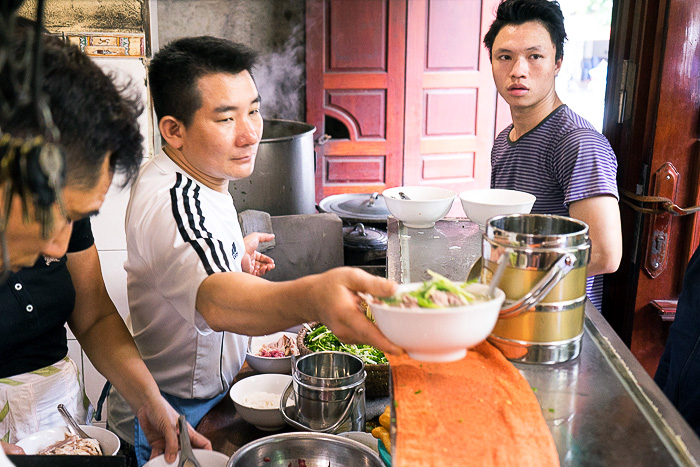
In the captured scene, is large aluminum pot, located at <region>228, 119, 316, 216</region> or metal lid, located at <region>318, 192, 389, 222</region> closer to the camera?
large aluminum pot, located at <region>228, 119, 316, 216</region>

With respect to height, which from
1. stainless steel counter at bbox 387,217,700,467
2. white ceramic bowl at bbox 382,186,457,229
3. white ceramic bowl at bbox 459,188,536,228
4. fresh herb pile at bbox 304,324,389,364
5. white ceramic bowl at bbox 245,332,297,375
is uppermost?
white ceramic bowl at bbox 459,188,536,228

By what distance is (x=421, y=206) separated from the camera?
2197 millimetres

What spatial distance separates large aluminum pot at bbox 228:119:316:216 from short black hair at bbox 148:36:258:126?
1665mm

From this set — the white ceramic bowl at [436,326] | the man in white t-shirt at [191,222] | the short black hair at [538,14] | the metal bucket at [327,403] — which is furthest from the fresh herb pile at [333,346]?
the short black hair at [538,14]

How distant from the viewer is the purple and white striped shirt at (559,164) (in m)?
2.21

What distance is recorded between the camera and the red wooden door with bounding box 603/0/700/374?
8.29 ft

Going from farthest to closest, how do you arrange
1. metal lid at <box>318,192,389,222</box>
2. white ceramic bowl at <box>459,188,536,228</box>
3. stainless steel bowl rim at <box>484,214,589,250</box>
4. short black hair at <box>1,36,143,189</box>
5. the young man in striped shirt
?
1. metal lid at <box>318,192,389,222</box>
2. the young man in striped shirt
3. white ceramic bowl at <box>459,188,536,228</box>
4. stainless steel bowl rim at <box>484,214,589,250</box>
5. short black hair at <box>1,36,143,189</box>

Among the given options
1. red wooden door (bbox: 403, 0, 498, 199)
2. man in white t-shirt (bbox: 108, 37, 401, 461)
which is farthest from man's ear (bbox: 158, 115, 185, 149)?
red wooden door (bbox: 403, 0, 498, 199)

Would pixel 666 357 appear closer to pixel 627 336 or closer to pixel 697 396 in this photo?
pixel 697 396

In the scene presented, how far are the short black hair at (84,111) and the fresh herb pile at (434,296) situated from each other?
0.52 meters

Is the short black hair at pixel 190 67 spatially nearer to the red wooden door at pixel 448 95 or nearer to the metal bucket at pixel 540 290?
the metal bucket at pixel 540 290

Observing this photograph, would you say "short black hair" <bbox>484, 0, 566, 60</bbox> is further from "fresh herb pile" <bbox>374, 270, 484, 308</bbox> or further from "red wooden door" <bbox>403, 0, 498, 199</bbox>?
"red wooden door" <bbox>403, 0, 498, 199</bbox>

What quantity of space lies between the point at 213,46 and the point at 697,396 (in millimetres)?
1760

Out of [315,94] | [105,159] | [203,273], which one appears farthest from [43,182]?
[315,94]
